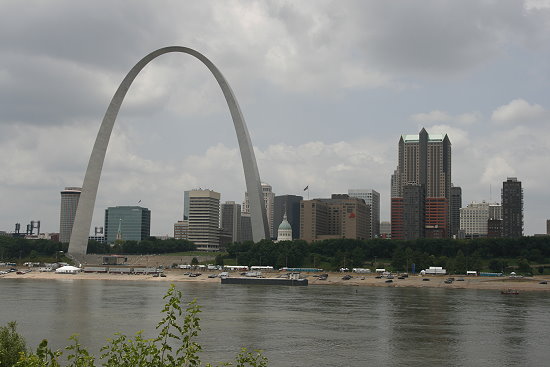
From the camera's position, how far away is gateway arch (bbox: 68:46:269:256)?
136 metres

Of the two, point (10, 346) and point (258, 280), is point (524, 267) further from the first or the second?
point (10, 346)

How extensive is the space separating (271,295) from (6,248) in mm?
115683

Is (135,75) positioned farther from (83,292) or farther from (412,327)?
(412,327)

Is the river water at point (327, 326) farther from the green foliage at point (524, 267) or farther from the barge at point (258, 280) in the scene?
the green foliage at point (524, 267)

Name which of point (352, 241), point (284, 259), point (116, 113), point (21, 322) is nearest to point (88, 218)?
point (116, 113)

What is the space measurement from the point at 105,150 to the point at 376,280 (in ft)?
232

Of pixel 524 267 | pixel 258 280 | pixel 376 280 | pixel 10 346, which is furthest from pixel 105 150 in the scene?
pixel 10 346

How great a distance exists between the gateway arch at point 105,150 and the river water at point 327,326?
56.1 metres

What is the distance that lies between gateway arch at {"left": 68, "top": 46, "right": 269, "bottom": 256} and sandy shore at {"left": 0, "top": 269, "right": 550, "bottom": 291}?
54.3ft

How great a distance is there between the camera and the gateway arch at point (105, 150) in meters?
136

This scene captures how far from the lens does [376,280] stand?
129m

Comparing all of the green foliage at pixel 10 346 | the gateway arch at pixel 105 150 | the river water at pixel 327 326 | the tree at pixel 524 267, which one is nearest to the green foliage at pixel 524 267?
the tree at pixel 524 267

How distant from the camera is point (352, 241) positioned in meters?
168

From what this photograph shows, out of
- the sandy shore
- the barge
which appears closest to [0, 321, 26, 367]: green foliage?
the barge
